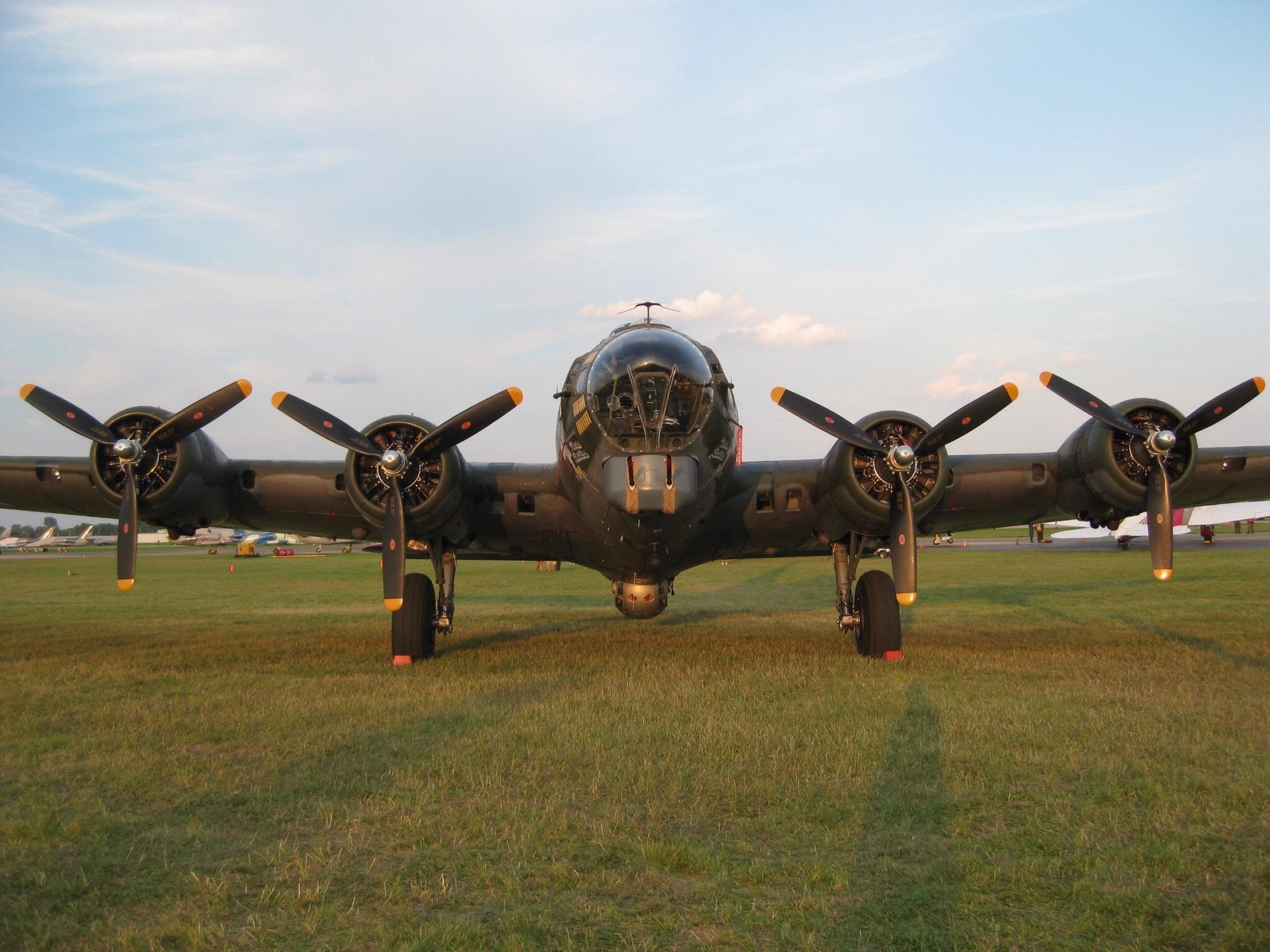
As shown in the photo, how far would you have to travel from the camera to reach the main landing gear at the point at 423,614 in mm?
12750

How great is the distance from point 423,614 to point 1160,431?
9.74 meters

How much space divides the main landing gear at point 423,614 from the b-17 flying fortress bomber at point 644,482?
0.10ft

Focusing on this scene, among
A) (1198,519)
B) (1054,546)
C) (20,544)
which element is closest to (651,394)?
(1054,546)

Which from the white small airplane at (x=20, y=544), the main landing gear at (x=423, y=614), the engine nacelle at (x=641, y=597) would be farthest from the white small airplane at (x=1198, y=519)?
the white small airplane at (x=20, y=544)

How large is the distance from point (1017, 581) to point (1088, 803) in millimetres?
24895

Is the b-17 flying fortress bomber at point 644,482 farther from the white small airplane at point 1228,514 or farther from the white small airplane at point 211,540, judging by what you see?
the white small airplane at point 211,540

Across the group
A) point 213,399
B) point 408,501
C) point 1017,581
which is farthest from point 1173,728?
point 1017,581

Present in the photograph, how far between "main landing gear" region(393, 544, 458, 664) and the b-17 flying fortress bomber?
0.03 metres

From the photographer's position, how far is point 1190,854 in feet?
15.5

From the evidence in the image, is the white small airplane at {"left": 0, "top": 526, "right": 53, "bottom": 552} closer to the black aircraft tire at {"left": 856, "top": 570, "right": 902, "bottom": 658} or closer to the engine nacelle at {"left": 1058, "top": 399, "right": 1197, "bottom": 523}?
the black aircraft tire at {"left": 856, "top": 570, "right": 902, "bottom": 658}

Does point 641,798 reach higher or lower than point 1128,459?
lower

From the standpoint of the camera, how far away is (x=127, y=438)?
12.1 metres

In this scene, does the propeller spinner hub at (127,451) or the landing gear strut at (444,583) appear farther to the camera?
the landing gear strut at (444,583)

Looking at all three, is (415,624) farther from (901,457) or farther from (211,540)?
(211,540)
